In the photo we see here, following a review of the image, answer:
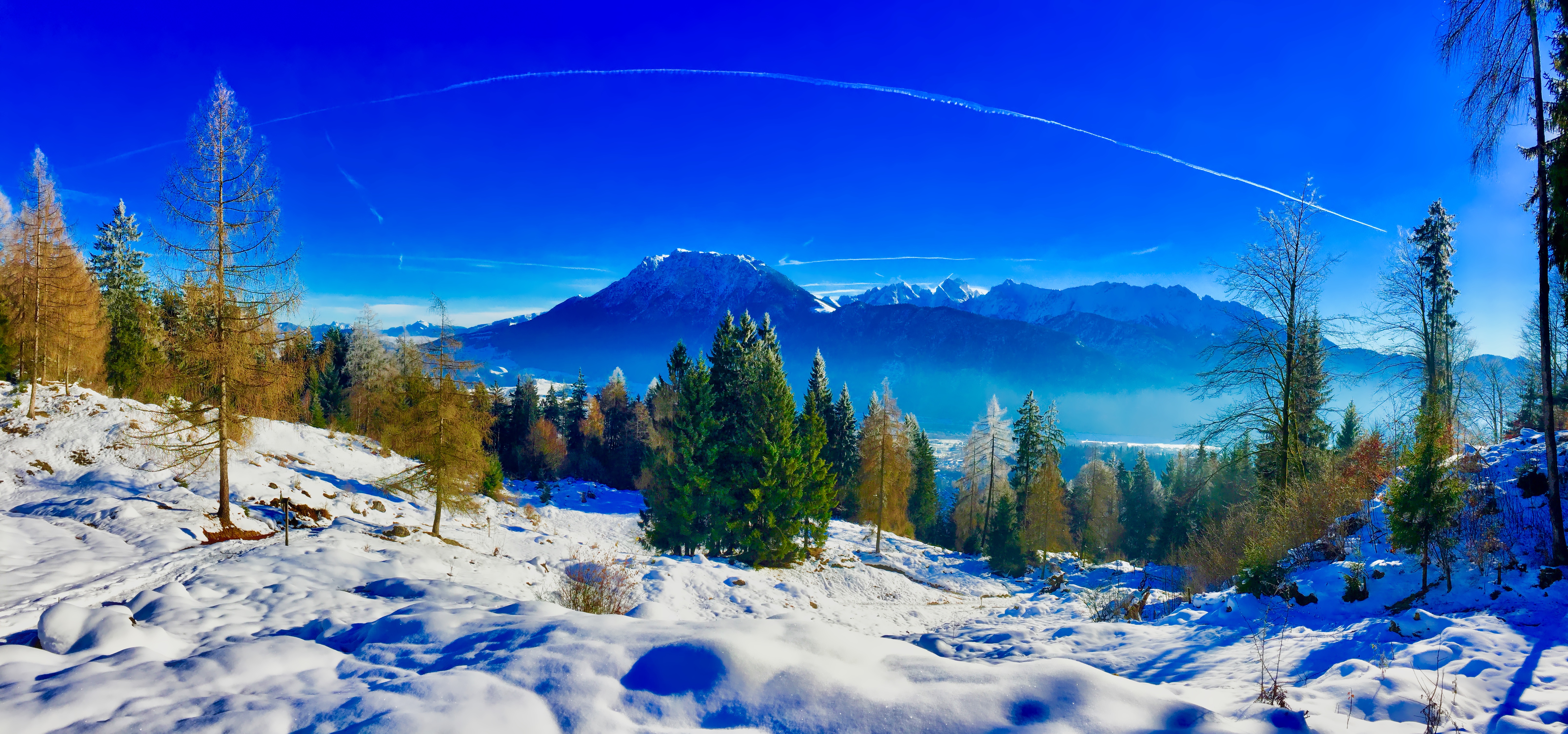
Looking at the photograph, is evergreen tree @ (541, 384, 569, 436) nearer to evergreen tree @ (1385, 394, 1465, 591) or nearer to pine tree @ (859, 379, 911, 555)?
pine tree @ (859, 379, 911, 555)

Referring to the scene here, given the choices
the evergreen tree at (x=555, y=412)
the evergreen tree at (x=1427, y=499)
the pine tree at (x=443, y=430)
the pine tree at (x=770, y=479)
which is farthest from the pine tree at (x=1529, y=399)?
the evergreen tree at (x=555, y=412)

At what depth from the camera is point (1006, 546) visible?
29391 millimetres

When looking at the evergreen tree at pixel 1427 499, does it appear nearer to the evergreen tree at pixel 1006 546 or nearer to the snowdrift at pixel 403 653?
the snowdrift at pixel 403 653

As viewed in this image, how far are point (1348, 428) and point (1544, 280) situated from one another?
1493 inches

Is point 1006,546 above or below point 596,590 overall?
below

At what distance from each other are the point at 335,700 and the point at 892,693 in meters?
3.93

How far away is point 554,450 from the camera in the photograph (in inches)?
1998

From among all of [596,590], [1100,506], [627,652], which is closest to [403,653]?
[627,652]

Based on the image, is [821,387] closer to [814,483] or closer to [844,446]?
[844,446]

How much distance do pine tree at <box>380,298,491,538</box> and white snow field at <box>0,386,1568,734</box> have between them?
3.45m

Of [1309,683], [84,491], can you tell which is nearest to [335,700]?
[1309,683]

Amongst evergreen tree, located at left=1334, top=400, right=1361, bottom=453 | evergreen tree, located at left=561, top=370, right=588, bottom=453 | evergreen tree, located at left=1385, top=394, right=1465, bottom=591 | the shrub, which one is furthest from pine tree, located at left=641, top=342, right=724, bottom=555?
evergreen tree, located at left=1334, top=400, right=1361, bottom=453

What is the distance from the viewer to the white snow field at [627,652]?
3738 millimetres

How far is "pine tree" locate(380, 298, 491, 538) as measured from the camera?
18516 millimetres
